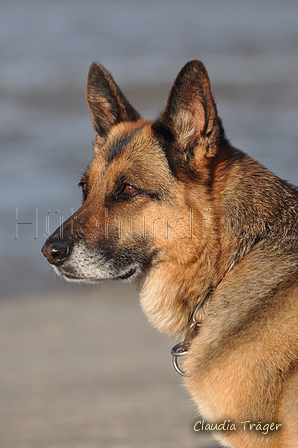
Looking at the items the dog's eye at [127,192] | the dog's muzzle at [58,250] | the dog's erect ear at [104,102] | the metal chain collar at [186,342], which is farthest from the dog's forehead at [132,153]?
the metal chain collar at [186,342]

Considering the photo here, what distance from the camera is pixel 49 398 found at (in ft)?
20.0

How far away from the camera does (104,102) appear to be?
5.15m

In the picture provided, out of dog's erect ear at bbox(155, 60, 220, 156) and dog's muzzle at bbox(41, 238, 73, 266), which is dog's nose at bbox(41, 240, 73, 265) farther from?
dog's erect ear at bbox(155, 60, 220, 156)

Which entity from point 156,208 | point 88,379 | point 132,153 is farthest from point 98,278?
point 88,379

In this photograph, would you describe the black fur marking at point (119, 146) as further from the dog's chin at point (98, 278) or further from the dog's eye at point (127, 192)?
the dog's chin at point (98, 278)

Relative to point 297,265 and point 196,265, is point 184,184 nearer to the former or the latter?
point 196,265

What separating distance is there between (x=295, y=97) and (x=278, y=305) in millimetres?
15609

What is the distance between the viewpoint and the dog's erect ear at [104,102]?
5039 millimetres

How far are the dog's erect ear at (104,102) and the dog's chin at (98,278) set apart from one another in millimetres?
1369

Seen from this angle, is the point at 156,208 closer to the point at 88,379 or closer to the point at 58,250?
the point at 58,250

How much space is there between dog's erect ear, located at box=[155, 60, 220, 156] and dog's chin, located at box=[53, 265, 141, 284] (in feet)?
→ 3.02

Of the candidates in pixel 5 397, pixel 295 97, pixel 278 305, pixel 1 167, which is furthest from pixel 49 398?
pixel 295 97

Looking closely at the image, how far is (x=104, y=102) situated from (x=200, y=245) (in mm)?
1718

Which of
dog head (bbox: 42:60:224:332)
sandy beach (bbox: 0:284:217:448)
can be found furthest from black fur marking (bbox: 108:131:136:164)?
sandy beach (bbox: 0:284:217:448)
